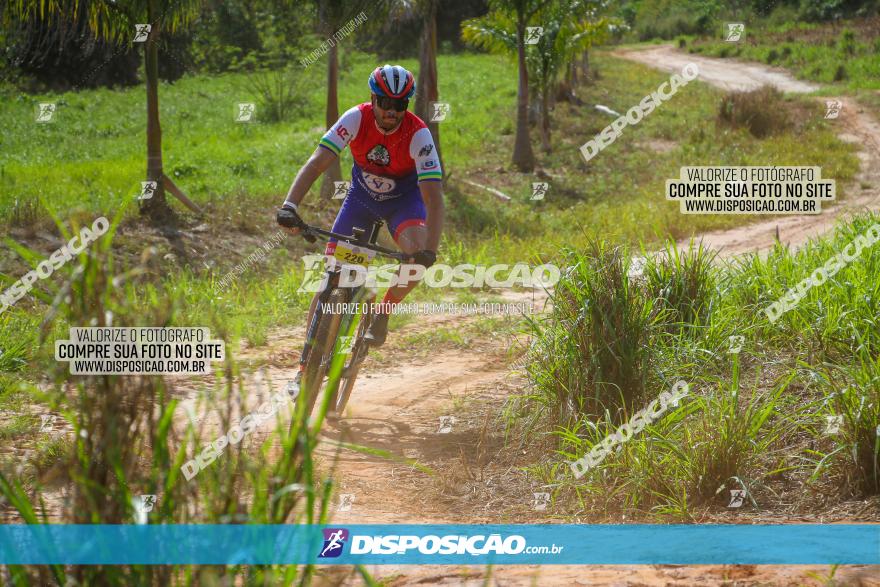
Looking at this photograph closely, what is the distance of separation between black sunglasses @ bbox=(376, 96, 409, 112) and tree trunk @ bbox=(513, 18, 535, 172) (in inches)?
616

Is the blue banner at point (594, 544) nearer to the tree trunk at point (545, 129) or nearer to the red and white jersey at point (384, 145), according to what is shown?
the red and white jersey at point (384, 145)

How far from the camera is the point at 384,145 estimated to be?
6484 mm

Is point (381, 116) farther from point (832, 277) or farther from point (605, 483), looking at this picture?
point (832, 277)

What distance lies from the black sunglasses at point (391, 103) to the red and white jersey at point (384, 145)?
0.20m

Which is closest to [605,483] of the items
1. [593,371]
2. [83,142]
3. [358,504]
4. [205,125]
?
[593,371]

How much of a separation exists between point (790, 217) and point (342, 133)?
12.0 m

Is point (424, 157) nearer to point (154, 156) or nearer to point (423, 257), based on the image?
point (423, 257)

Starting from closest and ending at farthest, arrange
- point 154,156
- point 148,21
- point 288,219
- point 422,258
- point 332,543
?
1. point 332,543
2. point 288,219
3. point 422,258
4. point 148,21
5. point 154,156

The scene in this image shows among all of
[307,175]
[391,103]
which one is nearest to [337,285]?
[307,175]

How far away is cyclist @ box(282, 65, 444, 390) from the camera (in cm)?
619

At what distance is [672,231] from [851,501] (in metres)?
10.0

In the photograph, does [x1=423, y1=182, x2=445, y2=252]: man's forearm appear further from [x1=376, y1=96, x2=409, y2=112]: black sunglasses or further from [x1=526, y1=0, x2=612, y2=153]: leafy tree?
[x1=526, y1=0, x2=612, y2=153]: leafy tree

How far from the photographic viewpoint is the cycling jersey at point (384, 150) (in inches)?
252

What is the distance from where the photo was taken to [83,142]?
19.2m
